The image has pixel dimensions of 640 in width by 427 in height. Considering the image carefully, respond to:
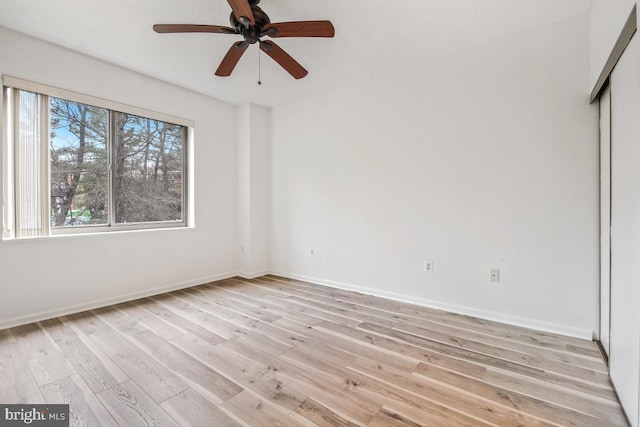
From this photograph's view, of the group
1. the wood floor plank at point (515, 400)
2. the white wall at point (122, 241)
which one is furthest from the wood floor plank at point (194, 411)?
the white wall at point (122, 241)

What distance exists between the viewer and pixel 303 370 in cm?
190

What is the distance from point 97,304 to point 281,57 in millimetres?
3077

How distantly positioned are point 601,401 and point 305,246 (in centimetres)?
314

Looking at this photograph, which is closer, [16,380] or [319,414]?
[319,414]

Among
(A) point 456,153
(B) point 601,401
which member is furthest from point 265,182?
(B) point 601,401

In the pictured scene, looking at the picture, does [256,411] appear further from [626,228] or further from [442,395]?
[626,228]

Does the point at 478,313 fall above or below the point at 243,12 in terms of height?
below

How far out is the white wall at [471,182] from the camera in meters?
2.37

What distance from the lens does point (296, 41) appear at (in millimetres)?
2656

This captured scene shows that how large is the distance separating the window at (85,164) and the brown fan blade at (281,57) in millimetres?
1987

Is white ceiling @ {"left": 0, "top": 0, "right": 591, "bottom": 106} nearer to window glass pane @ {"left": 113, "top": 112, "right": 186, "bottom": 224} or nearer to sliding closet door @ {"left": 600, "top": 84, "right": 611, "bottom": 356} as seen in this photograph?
window glass pane @ {"left": 113, "top": 112, "right": 186, "bottom": 224}

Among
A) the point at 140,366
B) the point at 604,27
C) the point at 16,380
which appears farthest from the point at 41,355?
the point at 604,27

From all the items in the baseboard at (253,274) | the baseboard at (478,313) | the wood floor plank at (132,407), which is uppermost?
the baseboard at (253,274)

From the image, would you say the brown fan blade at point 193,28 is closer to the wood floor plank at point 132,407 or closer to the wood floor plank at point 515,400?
the wood floor plank at point 132,407
